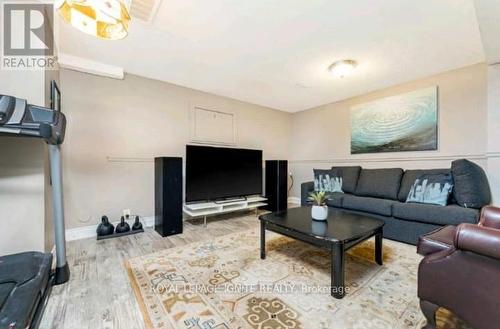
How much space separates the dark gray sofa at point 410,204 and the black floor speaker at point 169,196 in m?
2.28

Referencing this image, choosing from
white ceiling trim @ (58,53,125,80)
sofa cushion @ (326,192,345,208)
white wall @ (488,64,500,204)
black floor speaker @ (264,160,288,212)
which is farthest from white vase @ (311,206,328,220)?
white ceiling trim @ (58,53,125,80)

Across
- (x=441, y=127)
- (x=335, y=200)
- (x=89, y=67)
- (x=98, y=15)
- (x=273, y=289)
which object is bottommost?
(x=273, y=289)

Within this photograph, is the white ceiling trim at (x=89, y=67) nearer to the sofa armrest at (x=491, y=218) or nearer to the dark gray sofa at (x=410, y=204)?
the dark gray sofa at (x=410, y=204)

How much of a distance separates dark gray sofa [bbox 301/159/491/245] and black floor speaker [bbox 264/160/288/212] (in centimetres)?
97

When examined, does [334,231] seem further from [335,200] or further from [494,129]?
[494,129]

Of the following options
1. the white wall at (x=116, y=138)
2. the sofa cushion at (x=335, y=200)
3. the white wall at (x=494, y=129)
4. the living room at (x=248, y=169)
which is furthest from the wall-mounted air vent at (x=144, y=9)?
the white wall at (x=494, y=129)

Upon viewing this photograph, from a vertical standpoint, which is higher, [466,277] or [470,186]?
[470,186]

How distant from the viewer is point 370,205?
281 centimetres

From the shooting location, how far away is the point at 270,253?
2.17m

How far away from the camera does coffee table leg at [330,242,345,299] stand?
1.44m

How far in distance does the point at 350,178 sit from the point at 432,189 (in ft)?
3.69

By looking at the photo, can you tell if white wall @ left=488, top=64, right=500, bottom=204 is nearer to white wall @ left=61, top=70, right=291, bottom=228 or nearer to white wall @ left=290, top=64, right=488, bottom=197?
white wall @ left=290, top=64, right=488, bottom=197

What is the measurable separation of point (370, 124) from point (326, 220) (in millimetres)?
2463

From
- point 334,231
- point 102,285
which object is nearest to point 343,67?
point 334,231
